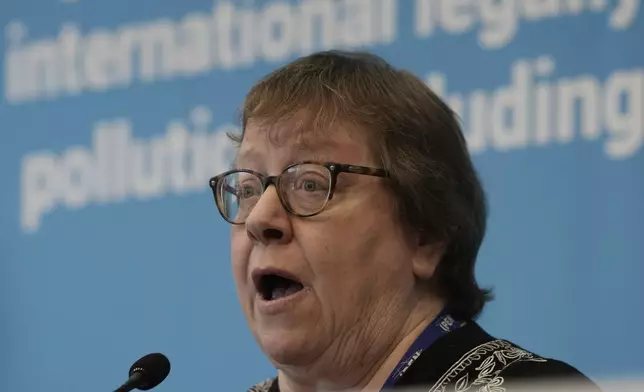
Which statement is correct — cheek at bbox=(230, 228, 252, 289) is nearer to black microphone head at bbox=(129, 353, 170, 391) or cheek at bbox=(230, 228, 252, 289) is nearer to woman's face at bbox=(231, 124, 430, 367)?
woman's face at bbox=(231, 124, 430, 367)

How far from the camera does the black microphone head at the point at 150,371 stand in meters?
1.93

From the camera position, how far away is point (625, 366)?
8.80 ft

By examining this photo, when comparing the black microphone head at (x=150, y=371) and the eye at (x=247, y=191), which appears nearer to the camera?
the black microphone head at (x=150, y=371)

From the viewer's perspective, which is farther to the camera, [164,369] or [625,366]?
[625,366]

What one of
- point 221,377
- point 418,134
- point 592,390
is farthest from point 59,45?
point 592,390

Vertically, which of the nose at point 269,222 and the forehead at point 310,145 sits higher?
the forehead at point 310,145

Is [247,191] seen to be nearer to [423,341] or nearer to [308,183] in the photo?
[308,183]

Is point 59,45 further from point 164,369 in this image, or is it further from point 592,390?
point 592,390

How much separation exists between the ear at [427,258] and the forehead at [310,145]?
8.5 inches

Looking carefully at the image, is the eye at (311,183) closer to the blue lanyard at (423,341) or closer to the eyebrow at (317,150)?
the eyebrow at (317,150)

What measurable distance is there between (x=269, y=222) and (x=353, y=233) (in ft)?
0.52

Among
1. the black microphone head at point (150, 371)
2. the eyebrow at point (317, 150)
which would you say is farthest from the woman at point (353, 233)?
the black microphone head at point (150, 371)

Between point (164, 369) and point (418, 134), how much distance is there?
0.65 metres

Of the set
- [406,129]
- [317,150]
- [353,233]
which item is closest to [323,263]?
[353,233]
